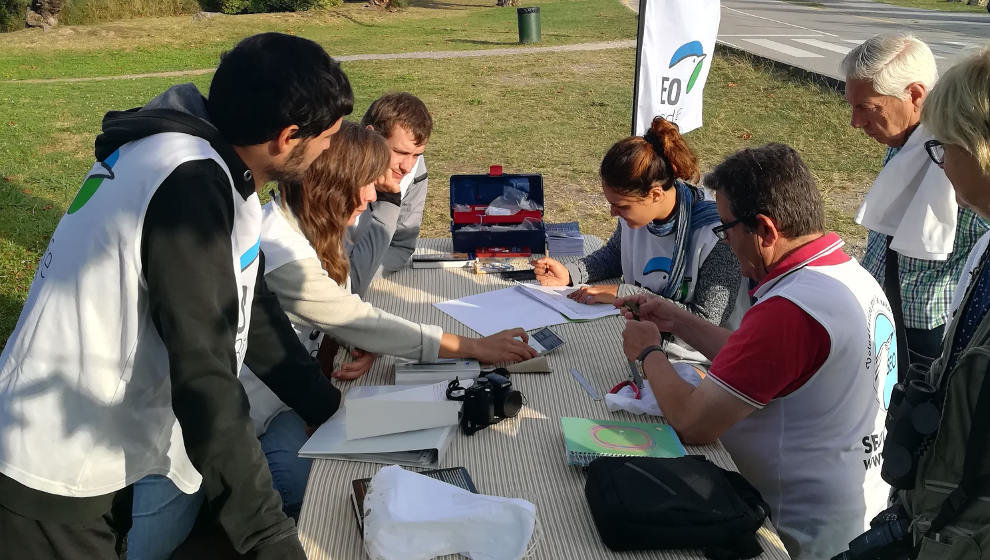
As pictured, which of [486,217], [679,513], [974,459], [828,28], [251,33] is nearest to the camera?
[974,459]

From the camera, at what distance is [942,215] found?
8.93 ft

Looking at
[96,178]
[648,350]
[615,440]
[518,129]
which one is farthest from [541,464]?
[518,129]

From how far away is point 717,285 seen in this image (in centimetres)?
275

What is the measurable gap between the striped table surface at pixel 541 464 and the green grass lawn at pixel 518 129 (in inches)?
135

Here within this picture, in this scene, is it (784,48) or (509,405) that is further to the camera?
(784,48)

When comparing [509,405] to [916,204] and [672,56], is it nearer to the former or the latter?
[916,204]

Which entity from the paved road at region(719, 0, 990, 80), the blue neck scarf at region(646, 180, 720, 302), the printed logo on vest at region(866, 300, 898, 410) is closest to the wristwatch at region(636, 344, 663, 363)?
the printed logo on vest at region(866, 300, 898, 410)

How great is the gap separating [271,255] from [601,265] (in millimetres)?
1538

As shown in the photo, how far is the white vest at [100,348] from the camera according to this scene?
4.27ft

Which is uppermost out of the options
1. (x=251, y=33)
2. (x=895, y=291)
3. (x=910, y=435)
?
(x=910, y=435)

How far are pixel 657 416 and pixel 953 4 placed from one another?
2677 cm

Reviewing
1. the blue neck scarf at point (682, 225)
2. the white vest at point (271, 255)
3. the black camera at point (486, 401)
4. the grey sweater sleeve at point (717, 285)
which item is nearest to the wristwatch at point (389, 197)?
the white vest at point (271, 255)

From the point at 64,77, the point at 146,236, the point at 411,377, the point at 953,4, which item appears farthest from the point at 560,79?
the point at 953,4

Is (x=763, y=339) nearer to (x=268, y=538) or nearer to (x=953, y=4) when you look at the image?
(x=268, y=538)
